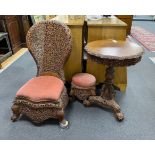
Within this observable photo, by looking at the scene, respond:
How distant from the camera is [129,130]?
1733 mm

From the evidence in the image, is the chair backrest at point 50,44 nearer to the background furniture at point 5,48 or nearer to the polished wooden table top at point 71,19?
the polished wooden table top at point 71,19

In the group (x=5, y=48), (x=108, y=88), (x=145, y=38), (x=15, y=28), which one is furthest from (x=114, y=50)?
(x=145, y=38)

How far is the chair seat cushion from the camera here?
1.64 m

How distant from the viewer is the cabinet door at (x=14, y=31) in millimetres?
3608

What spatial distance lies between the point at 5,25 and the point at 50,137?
2719 millimetres

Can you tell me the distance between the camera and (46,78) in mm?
1893

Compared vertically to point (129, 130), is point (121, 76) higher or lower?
higher

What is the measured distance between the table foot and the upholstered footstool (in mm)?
55

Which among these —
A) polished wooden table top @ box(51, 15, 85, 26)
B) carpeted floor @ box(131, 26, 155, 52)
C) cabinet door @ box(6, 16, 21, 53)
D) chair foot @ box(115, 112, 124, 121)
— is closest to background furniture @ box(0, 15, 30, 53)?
cabinet door @ box(6, 16, 21, 53)

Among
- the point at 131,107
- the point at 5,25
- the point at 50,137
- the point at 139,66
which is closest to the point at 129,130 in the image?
the point at 131,107

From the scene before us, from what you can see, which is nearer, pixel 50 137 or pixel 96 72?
pixel 50 137

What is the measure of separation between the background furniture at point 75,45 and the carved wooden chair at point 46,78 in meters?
0.21

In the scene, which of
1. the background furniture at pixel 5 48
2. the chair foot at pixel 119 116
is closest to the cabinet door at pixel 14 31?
the background furniture at pixel 5 48

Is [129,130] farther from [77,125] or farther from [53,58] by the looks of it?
[53,58]
